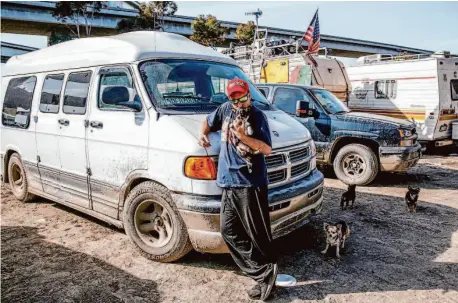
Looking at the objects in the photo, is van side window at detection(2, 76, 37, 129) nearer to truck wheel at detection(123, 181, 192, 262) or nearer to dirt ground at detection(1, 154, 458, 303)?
dirt ground at detection(1, 154, 458, 303)

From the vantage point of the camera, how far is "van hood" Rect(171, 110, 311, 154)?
3.57m

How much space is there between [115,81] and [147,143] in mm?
1033

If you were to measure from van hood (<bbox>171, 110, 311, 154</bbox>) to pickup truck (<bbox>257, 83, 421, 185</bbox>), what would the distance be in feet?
8.55

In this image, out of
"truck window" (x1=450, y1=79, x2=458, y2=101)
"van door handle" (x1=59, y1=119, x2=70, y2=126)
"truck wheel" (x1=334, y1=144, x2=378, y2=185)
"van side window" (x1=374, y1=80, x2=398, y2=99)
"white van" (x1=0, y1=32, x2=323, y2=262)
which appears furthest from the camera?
"van side window" (x1=374, y1=80, x2=398, y2=99)

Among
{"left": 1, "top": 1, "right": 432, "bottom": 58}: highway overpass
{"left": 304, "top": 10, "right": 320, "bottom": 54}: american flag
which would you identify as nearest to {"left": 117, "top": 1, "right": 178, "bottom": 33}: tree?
{"left": 1, "top": 1, "right": 432, "bottom": 58}: highway overpass

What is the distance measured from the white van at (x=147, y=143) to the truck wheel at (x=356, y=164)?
11.1ft

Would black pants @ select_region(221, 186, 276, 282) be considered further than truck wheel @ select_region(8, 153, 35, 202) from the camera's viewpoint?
No

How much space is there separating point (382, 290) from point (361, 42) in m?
65.9

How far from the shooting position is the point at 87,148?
447cm

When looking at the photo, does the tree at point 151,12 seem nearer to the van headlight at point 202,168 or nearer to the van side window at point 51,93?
the van side window at point 51,93

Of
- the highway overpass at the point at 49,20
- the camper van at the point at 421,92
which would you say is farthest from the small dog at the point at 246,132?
the highway overpass at the point at 49,20

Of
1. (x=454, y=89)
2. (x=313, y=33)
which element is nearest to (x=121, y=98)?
(x=454, y=89)

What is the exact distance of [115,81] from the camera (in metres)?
4.34

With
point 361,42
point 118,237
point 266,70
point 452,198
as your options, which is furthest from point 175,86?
point 361,42
